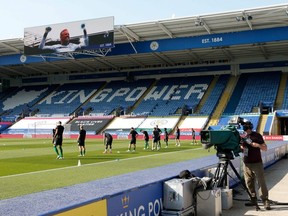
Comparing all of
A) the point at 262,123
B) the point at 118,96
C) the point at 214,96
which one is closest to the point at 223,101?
the point at 214,96

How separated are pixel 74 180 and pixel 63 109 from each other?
47.3 meters

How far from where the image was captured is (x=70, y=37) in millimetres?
44594

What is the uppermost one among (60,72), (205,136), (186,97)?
(60,72)

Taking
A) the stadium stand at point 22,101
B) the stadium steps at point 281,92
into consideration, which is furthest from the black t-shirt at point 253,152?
the stadium stand at point 22,101

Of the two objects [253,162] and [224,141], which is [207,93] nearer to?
[253,162]

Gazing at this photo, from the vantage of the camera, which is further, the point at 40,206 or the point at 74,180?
the point at 74,180

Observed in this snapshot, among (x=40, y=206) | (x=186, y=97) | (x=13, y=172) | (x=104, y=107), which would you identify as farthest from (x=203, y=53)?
(x=40, y=206)

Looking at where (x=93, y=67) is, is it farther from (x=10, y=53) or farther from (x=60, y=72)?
(x=10, y=53)

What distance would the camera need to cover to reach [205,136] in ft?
27.2

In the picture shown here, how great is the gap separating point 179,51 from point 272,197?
40.9m

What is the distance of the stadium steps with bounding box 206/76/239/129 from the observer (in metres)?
45.2

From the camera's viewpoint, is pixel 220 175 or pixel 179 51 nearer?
pixel 220 175

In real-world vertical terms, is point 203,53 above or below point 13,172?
above

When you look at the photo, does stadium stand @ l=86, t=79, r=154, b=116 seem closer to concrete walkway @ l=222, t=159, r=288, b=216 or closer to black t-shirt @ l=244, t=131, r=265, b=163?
concrete walkway @ l=222, t=159, r=288, b=216
